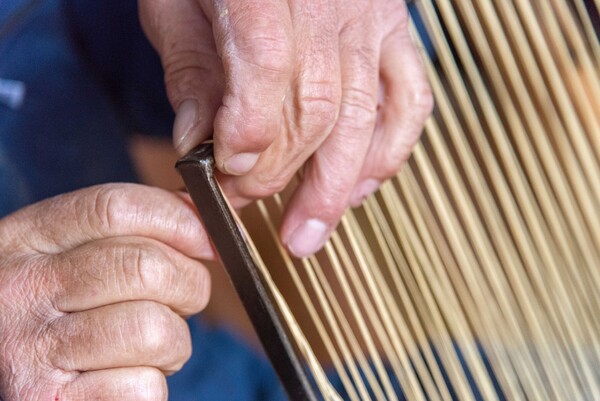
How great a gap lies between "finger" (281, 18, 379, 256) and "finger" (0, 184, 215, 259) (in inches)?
4.2

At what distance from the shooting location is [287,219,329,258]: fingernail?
625 mm

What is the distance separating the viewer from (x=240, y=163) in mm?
507

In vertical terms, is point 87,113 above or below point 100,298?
above

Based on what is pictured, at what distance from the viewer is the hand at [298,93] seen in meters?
0.49

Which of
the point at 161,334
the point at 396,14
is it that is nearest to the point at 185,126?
the point at 161,334

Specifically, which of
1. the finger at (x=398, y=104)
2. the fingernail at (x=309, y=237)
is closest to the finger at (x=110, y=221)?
the fingernail at (x=309, y=237)

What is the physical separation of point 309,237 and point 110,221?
19 centimetres

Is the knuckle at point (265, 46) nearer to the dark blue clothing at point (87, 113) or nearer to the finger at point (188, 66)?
the finger at point (188, 66)

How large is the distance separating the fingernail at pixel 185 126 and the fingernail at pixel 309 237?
0.49 ft

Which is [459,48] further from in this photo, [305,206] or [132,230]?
[132,230]

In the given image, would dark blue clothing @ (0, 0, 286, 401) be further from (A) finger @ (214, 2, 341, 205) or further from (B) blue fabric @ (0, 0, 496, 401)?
(A) finger @ (214, 2, 341, 205)

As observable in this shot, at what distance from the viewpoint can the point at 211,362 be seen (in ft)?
2.89

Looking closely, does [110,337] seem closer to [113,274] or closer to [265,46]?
[113,274]

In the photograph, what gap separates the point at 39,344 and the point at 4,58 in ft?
1.51
